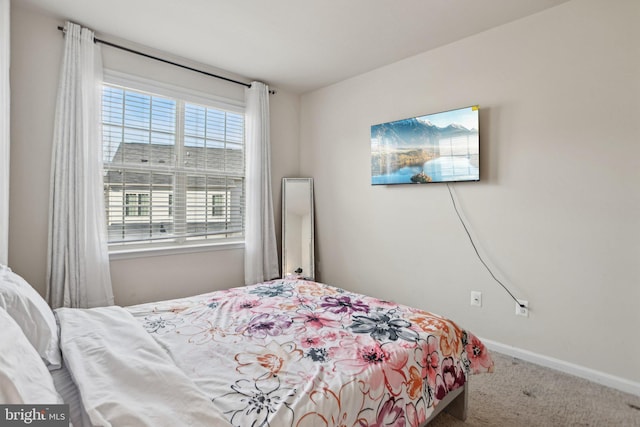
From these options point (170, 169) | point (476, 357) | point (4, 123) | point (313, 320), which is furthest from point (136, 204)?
point (476, 357)

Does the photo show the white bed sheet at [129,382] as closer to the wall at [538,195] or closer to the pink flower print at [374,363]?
the pink flower print at [374,363]

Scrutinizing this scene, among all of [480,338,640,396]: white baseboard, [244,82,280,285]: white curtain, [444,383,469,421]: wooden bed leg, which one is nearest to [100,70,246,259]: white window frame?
[244,82,280,285]: white curtain

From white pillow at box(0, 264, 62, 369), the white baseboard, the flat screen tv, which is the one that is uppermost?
the flat screen tv

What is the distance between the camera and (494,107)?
260 cm

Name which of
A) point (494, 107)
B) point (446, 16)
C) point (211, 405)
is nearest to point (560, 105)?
point (494, 107)

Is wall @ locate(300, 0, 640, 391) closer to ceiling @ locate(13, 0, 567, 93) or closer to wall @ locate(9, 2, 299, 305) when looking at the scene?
ceiling @ locate(13, 0, 567, 93)

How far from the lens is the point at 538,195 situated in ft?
7.89

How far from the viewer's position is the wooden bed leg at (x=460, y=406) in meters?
1.74

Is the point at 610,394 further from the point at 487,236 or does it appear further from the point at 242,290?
the point at 242,290

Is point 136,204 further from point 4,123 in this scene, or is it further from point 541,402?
point 541,402

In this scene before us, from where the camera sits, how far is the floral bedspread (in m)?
1.08

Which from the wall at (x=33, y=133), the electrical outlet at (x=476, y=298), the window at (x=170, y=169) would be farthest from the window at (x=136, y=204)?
the electrical outlet at (x=476, y=298)

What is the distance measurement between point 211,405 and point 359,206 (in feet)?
9.14

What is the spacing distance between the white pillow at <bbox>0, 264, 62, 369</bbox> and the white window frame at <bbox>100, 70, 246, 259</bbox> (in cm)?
150
